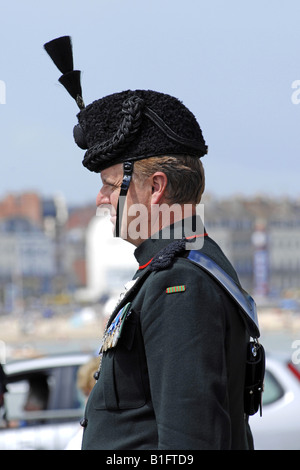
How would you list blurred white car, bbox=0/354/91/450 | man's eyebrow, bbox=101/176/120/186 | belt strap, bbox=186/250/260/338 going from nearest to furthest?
belt strap, bbox=186/250/260/338, man's eyebrow, bbox=101/176/120/186, blurred white car, bbox=0/354/91/450

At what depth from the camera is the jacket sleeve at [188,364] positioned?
158 cm

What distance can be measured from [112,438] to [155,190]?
20.0 inches

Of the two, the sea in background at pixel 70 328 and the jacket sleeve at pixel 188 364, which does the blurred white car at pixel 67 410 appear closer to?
the jacket sleeve at pixel 188 364

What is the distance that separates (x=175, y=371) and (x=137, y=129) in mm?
523

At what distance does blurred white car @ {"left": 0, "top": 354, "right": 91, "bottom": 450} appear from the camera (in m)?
5.19

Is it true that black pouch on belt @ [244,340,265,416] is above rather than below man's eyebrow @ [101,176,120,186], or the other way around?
below

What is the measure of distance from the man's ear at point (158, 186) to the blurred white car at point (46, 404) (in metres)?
3.56

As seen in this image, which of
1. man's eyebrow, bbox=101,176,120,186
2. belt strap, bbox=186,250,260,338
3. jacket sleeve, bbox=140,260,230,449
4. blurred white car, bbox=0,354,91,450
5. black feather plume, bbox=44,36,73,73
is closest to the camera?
jacket sleeve, bbox=140,260,230,449

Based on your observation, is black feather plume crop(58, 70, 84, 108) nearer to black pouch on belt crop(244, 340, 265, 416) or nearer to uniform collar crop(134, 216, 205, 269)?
uniform collar crop(134, 216, 205, 269)

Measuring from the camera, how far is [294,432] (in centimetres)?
505

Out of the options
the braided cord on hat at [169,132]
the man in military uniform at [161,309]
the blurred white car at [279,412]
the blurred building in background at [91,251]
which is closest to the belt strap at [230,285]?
the man in military uniform at [161,309]

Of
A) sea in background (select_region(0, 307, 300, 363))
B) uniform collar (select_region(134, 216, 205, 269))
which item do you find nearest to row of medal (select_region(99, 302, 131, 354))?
uniform collar (select_region(134, 216, 205, 269))

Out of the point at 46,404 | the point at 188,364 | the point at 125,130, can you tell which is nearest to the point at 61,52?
the point at 125,130

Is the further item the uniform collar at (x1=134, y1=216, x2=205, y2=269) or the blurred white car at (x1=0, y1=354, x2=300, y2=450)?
the blurred white car at (x1=0, y1=354, x2=300, y2=450)
